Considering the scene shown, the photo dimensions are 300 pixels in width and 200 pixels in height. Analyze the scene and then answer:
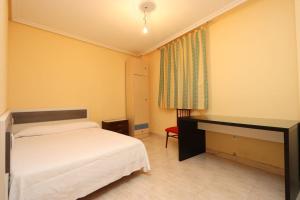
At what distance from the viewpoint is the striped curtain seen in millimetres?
2875

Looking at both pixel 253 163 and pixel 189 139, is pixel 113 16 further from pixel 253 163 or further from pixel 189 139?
pixel 253 163

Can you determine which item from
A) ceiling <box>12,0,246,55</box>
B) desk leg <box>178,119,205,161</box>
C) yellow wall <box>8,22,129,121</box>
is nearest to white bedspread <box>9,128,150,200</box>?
desk leg <box>178,119,205,161</box>

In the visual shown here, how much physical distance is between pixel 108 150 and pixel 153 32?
2.67 m

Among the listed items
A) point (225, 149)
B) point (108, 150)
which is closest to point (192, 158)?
point (225, 149)

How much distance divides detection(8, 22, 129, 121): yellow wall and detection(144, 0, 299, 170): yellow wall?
8.30 feet


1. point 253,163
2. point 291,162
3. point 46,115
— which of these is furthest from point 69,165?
point 253,163

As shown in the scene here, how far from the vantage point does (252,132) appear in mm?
2039

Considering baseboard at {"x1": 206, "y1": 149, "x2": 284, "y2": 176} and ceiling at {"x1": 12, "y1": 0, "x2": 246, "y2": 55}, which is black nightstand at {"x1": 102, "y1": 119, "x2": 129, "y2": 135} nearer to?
ceiling at {"x1": 12, "y1": 0, "x2": 246, "y2": 55}

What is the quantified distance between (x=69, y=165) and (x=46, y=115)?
1.90 metres

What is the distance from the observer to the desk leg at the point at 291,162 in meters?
1.37

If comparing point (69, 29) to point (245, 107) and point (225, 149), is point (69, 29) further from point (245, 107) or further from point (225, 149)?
point (225, 149)

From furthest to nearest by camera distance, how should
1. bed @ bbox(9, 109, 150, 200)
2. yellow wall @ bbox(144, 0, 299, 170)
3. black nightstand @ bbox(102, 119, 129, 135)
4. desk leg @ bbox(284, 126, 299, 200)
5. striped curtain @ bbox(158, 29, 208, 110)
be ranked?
black nightstand @ bbox(102, 119, 129, 135), striped curtain @ bbox(158, 29, 208, 110), yellow wall @ bbox(144, 0, 299, 170), desk leg @ bbox(284, 126, 299, 200), bed @ bbox(9, 109, 150, 200)

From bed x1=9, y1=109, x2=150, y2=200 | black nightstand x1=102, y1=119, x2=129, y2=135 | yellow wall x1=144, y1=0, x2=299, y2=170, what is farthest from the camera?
black nightstand x1=102, y1=119, x2=129, y2=135

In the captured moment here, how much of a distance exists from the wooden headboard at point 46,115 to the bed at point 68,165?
0.38 meters
